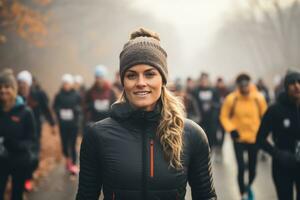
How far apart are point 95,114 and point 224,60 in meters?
108

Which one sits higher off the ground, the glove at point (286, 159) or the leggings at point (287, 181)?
the glove at point (286, 159)

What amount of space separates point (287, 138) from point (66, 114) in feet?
19.7

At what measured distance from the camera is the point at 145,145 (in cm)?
253

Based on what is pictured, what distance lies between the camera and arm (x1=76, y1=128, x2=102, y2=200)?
8.61 ft

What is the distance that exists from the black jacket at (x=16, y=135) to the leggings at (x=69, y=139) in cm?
442

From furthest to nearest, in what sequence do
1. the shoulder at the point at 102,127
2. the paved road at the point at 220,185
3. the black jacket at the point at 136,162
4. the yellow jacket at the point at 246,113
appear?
the paved road at the point at 220,185 → the yellow jacket at the point at 246,113 → the shoulder at the point at 102,127 → the black jacket at the point at 136,162

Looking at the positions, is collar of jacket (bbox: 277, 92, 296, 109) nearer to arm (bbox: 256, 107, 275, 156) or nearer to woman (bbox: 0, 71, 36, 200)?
arm (bbox: 256, 107, 275, 156)

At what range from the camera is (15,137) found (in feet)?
17.5

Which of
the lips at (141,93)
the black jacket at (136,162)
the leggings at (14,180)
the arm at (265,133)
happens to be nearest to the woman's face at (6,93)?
the leggings at (14,180)

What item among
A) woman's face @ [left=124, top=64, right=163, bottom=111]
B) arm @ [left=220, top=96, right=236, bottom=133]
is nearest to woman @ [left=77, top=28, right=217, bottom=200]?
woman's face @ [left=124, top=64, right=163, bottom=111]

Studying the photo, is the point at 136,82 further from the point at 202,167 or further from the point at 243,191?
the point at 243,191

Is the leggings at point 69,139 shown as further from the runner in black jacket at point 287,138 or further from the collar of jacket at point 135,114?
the collar of jacket at point 135,114

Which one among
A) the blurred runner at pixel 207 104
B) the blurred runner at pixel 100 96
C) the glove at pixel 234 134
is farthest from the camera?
the blurred runner at pixel 207 104

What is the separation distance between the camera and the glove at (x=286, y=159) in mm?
4746
